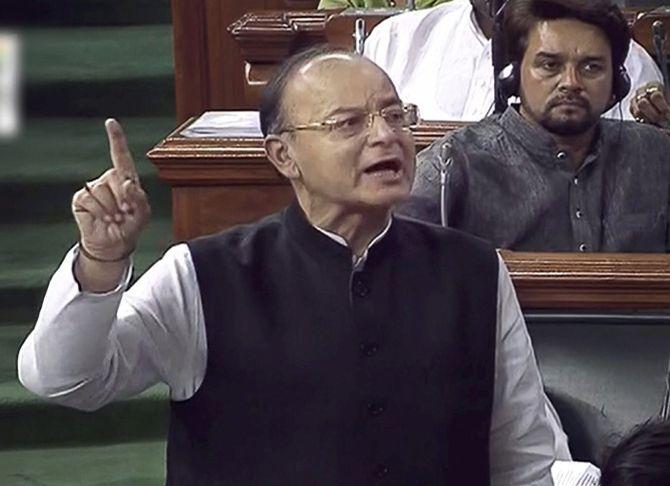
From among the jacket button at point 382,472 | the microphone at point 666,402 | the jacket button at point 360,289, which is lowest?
the microphone at point 666,402

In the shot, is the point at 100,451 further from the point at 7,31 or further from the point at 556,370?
the point at 7,31

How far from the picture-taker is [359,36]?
296 centimetres

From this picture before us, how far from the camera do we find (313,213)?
1.46 m

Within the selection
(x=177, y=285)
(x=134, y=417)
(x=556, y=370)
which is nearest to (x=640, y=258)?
(x=556, y=370)

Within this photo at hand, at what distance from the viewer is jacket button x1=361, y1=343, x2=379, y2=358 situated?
141cm

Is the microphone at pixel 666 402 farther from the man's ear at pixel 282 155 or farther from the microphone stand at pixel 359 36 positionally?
the microphone stand at pixel 359 36

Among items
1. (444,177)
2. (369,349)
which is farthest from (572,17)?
(369,349)

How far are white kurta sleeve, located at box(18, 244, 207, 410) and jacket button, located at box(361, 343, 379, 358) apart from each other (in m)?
0.14

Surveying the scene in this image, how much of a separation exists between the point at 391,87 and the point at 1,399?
1621mm

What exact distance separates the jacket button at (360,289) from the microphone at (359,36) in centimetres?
152

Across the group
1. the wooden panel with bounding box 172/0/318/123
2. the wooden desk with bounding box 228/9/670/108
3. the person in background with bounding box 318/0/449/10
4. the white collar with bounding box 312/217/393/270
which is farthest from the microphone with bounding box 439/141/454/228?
the wooden panel with bounding box 172/0/318/123

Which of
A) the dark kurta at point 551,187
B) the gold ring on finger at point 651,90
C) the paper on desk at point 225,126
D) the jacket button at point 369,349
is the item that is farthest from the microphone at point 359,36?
the jacket button at point 369,349

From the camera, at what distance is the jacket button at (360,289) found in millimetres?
1426

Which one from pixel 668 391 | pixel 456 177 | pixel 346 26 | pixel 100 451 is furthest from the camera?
pixel 346 26
